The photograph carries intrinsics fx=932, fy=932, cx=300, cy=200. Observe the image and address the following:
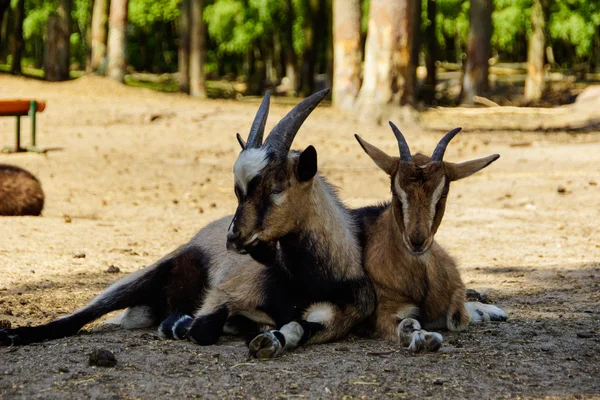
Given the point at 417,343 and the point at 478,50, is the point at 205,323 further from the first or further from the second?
the point at 478,50

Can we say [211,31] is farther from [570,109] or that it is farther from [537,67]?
[570,109]

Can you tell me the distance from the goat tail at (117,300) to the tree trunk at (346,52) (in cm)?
1780

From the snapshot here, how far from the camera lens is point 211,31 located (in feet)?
138

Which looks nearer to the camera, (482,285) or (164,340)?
(164,340)

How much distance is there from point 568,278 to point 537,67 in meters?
26.2

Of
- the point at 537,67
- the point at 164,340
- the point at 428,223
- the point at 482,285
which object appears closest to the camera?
the point at 428,223

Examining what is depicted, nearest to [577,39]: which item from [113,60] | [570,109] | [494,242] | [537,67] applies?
[537,67]

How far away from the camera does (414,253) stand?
516 cm

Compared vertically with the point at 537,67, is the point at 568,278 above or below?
below

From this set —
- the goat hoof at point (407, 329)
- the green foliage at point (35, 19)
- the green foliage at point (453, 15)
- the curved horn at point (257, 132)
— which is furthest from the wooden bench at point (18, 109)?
the green foliage at point (35, 19)

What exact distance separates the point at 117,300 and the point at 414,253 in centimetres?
196

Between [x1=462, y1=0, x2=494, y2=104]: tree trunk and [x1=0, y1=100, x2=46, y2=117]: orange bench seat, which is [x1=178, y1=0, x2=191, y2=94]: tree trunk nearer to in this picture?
[x1=462, y1=0, x2=494, y2=104]: tree trunk

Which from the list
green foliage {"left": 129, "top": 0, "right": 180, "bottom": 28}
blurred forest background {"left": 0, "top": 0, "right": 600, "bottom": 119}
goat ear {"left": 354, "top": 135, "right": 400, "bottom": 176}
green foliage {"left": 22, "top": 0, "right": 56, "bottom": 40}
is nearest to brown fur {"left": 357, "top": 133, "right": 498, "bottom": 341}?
goat ear {"left": 354, "top": 135, "right": 400, "bottom": 176}

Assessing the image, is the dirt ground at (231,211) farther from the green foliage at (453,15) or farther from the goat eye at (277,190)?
the green foliage at (453,15)
